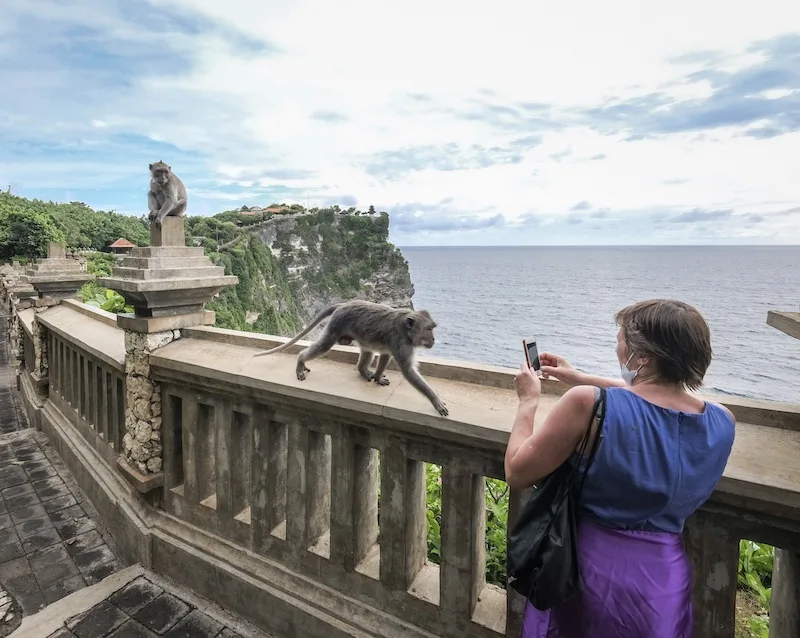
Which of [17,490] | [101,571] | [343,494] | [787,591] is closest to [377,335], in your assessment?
[343,494]

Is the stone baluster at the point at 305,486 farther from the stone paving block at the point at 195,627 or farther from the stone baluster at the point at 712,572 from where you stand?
the stone baluster at the point at 712,572

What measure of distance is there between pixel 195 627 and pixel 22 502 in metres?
3.29

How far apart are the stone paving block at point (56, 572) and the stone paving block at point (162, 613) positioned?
3.59 ft

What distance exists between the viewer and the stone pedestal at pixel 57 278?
830cm

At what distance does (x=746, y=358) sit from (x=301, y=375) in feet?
178

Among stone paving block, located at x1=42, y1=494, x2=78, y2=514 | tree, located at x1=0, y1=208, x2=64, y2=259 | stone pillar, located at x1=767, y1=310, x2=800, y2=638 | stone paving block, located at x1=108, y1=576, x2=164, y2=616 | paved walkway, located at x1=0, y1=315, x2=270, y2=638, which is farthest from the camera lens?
tree, located at x1=0, y1=208, x2=64, y2=259

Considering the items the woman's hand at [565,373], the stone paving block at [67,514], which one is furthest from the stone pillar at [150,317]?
the woman's hand at [565,373]

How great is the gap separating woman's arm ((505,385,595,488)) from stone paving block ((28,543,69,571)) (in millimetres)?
4424

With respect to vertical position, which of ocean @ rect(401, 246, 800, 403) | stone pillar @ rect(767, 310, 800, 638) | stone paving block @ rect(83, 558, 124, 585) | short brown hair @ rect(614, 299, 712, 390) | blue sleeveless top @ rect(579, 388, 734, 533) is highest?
short brown hair @ rect(614, 299, 712, 390)

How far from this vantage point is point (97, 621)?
345cm

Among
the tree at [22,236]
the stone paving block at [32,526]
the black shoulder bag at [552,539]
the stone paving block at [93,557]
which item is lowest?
the stone paving block at [93,557]

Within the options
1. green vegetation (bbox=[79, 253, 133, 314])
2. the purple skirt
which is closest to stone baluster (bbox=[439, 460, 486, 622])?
the purple skirt

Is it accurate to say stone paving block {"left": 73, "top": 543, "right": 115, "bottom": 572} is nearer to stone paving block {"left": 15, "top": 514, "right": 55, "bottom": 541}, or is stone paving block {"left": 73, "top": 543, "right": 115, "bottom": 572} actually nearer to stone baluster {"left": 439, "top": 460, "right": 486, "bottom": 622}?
stone paving block {"left": 15, "top": 514, "right": 55, "bottom": 541}

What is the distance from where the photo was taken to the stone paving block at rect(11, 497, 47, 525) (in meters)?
5.08
